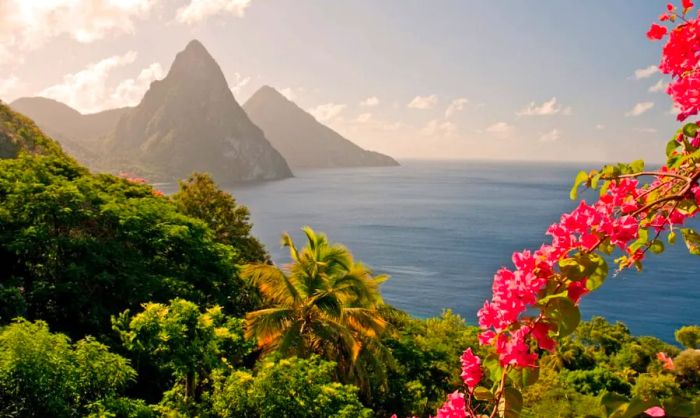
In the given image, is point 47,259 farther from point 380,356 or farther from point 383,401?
point 383,401

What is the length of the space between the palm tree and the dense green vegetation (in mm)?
35

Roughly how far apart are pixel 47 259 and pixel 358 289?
7698 millimetres

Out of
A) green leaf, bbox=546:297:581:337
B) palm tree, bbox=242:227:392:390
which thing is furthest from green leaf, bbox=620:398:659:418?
palm tree, bbox=242:227:392:390

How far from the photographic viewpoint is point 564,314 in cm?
161

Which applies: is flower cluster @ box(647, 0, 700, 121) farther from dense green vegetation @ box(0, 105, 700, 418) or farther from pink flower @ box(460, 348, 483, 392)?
dense green vegetation @ box(0, 105, 700, 418)

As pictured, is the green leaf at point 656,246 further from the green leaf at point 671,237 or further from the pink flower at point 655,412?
the pink flower at point 655,412

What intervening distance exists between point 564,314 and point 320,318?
1064 cm

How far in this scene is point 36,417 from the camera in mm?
6031

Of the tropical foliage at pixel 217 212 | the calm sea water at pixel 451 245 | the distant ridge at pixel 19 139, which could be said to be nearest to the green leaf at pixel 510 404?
the tropical foliage at pixel 217 212

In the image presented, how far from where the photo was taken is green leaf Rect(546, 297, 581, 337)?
1594mm

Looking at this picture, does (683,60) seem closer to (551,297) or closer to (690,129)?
(690,129)

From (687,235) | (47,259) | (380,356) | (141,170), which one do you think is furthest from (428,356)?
(141,170)

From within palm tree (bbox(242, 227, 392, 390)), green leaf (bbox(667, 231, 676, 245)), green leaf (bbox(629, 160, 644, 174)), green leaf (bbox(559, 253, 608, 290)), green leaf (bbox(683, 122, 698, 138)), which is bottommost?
palm tree (bbox(242, 227, 392, 390))

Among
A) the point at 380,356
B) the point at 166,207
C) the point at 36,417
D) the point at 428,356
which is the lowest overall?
the point at 428,356
